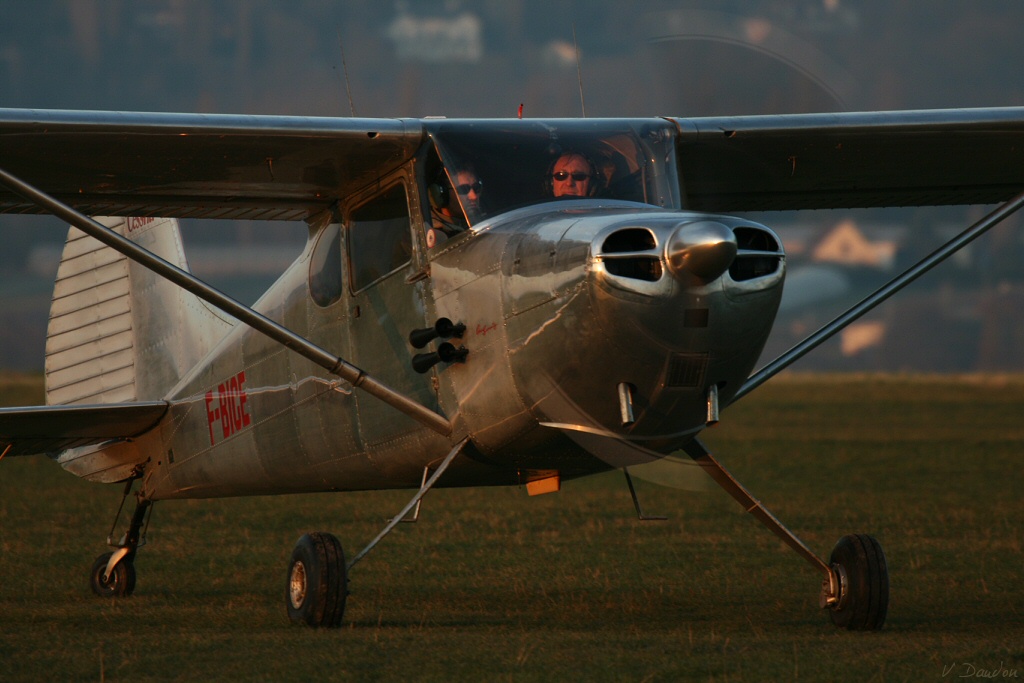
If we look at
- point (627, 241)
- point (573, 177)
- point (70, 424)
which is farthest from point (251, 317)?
point (70, 424)

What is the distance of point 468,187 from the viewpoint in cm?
817

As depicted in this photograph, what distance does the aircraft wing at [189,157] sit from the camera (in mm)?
8258

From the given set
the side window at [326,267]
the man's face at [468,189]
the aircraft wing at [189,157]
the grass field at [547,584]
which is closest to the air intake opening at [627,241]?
the man's face at [468,189]

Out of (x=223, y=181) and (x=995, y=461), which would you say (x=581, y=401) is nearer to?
(x=223, y=181)

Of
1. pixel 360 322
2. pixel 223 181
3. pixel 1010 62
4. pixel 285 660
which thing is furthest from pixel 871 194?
pixel 1010 62

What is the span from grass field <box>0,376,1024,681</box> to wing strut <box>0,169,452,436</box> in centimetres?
125

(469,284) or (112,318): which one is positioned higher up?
(112,318)

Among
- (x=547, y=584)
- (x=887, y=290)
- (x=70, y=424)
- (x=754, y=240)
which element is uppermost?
(x=887, y=290)

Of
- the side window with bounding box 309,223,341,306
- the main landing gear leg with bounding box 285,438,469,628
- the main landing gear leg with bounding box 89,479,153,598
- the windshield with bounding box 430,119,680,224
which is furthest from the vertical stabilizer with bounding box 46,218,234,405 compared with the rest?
the windshield with bounding box 430,119,680,224

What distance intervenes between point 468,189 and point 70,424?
3.77m

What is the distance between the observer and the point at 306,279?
31.7ft

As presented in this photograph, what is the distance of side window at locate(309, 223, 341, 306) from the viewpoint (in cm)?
930

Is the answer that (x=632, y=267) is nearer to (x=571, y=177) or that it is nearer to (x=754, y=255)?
(x=754, y=255)

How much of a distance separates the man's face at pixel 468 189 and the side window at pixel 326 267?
1.39 m
